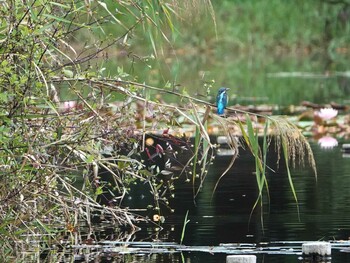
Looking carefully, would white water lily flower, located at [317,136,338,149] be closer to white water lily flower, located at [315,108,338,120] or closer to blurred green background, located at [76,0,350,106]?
white water lily flower, located at [315,108,338,120]

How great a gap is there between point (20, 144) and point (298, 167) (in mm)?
4196

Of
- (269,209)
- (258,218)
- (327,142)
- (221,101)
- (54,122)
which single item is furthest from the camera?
(327,142)

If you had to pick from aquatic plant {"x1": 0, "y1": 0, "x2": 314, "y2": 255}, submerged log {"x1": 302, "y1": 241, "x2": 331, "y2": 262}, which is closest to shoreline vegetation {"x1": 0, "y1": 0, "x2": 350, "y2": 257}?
aquatic plant {"x1": 0, "y1": 0, "x2": 314, "y2": 255}

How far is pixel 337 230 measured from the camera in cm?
624

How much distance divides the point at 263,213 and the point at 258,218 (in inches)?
5.3

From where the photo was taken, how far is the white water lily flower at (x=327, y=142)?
10586 mm

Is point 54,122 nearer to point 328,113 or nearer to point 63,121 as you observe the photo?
point 63,121

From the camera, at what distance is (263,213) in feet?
22.9

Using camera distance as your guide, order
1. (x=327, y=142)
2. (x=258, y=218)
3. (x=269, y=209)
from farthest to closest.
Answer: (x=327, y=142) → (x=269, y=209) → (x=258, y=218)

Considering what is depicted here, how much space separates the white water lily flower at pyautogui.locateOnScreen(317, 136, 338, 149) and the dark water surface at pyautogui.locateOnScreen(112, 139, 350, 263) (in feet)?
4.57

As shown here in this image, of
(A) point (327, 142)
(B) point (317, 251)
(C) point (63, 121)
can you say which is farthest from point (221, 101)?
(A) point (327, 142)

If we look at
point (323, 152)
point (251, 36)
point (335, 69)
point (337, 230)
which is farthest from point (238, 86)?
point (337, 230)

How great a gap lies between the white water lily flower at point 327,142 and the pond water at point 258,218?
1540mm

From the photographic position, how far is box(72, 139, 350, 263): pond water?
225 inches
